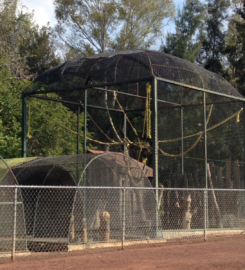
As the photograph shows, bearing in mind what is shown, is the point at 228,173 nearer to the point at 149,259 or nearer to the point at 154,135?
the point at 154,135

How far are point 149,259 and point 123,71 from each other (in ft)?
24.4

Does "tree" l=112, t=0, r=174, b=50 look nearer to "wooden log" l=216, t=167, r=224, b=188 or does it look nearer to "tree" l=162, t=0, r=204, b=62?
"tree" l=162, t=0, r=204, b=62

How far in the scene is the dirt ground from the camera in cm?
994

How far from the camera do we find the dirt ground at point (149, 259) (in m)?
9.94

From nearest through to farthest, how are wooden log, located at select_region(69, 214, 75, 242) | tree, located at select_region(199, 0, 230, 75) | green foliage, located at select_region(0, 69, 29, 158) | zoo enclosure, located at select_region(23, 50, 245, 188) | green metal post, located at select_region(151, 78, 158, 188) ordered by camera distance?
wooden log, located at select_region(69, 214, 75, 242), green metal post, located at select_region(151, 78, 158, 188), zoo enclosure, located at select_region(23, 50, 245, 188), green foliage, located at select_region(0, 69, 29, 158), tree, located at select_region(199, 0, 230, 75)

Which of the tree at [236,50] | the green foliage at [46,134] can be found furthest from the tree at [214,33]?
the green foliage at [46,134]

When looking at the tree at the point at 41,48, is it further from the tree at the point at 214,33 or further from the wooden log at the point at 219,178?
the wooden log at the point at 219,178

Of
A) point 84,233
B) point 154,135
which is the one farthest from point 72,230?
point 154,135

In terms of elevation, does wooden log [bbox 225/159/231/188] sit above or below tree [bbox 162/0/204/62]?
below

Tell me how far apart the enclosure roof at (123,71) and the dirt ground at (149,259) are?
531 cm

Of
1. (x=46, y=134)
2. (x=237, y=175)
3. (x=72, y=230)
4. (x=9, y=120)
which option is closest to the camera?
(x=72, y=230)

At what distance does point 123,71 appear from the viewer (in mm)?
16953

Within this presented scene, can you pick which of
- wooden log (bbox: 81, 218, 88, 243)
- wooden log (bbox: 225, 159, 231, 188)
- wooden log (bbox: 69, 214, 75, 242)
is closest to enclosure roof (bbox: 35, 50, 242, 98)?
wooden log (bbox: 225, 159, 231, 188)

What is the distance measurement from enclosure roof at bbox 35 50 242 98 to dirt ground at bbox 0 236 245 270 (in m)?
5.31
